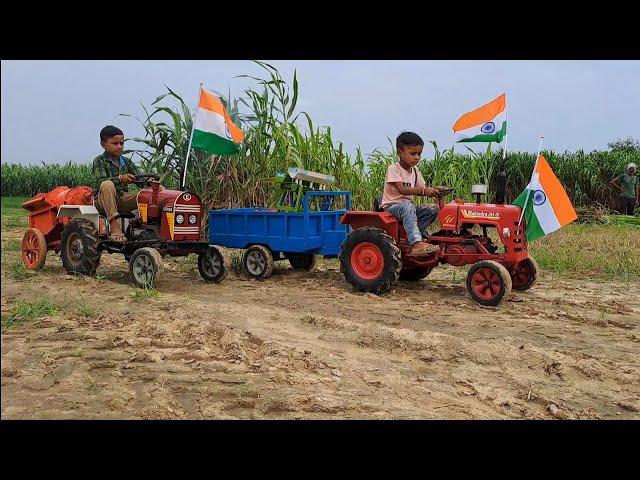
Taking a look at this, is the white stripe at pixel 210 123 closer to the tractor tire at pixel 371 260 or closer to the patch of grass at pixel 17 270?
the tractor tire at pixel 371 260

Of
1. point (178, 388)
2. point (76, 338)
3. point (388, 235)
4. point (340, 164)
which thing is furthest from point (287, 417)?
point (340, 164)

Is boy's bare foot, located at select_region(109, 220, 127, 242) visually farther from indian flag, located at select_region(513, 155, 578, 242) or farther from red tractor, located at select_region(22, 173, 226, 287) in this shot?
indian flag, located at select_region(513, 155, 578, 242)

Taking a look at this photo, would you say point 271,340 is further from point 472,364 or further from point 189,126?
point 189,126

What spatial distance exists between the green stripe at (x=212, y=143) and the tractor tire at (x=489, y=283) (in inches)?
118

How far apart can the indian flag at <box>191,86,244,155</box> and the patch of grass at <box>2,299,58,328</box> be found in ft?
8.33

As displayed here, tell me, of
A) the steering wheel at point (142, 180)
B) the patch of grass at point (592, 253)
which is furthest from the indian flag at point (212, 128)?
the patch of grass at point (592, 253)

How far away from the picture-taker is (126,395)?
3264 millimetres

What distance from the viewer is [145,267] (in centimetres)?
647

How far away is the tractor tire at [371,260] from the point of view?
21.3ft

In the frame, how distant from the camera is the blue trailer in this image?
7340 mm

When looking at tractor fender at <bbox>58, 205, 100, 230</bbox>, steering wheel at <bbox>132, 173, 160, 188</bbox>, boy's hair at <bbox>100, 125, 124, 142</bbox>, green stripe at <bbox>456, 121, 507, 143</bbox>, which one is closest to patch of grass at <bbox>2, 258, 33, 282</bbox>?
tractor fender at <bbox>58, 205, 100, 230</bbox>

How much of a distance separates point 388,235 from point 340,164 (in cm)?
346

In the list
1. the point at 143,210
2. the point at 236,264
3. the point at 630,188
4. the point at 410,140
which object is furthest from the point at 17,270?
the point at 630,188

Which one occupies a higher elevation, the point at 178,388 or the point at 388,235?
the point at 388,235
